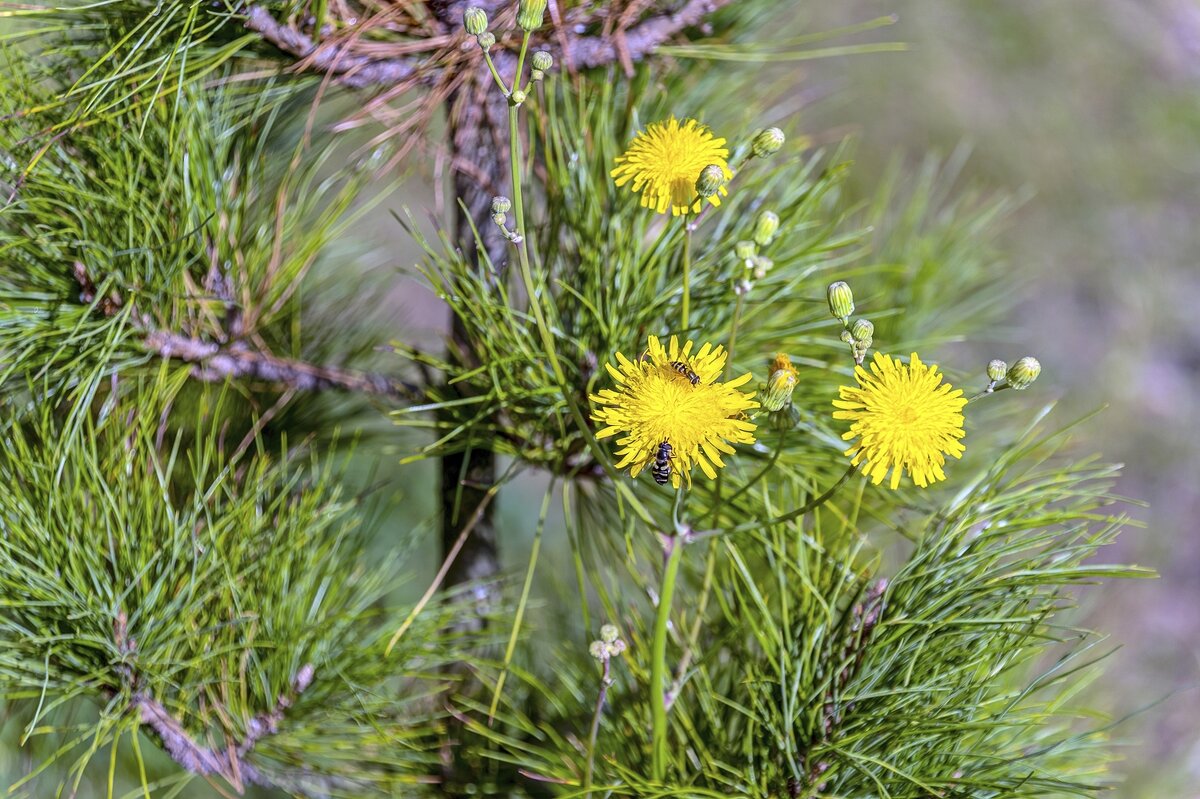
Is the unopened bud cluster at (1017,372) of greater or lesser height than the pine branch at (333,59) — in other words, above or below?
above

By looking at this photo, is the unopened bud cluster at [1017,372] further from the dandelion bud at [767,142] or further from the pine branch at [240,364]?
the pine branch at [240,364]

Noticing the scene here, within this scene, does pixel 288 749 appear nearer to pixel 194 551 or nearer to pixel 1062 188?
pixel 194 551

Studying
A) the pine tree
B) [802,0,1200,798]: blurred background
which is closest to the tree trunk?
the pine tree

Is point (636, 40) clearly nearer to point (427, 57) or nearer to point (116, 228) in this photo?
point (427, 57)

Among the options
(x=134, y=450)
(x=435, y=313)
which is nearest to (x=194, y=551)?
(x=134, y=450)

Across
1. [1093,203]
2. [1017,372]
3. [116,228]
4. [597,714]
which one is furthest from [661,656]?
[1093,203]

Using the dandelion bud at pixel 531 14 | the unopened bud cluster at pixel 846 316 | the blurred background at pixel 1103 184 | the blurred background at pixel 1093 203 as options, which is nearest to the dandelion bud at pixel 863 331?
the unopened bud cluster at pixel 846 316
